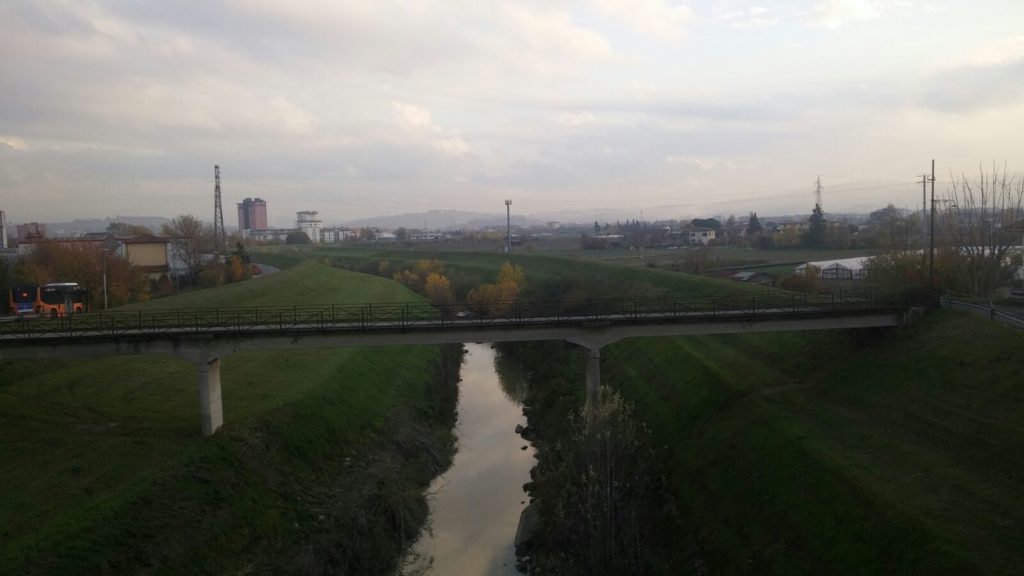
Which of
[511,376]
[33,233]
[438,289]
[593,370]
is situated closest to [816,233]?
[438,289]

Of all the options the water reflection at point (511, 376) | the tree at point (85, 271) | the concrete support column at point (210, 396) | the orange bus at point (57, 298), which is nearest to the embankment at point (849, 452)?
the water reflection at point (511, 376)

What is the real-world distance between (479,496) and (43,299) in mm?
35382

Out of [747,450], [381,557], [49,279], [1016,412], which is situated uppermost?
[49,279]

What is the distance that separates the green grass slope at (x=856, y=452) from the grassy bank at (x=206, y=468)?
37.5 ft

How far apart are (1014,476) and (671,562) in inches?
Answer: 391

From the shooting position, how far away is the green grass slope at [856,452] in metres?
18.6

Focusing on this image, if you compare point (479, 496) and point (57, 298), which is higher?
point (57, 298)

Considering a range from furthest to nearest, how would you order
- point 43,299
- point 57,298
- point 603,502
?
1. point 57,298
2. point 43,299
3. point 603,502

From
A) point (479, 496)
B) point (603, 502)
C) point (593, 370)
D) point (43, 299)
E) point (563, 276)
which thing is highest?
point (43, 299)

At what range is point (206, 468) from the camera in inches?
1022

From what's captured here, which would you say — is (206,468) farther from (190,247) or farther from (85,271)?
(190,247)

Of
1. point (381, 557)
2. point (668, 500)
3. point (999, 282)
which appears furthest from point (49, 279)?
point (999, 282)

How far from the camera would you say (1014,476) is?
2045 cm

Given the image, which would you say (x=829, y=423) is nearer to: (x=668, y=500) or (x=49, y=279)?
(x=668, y=500)
